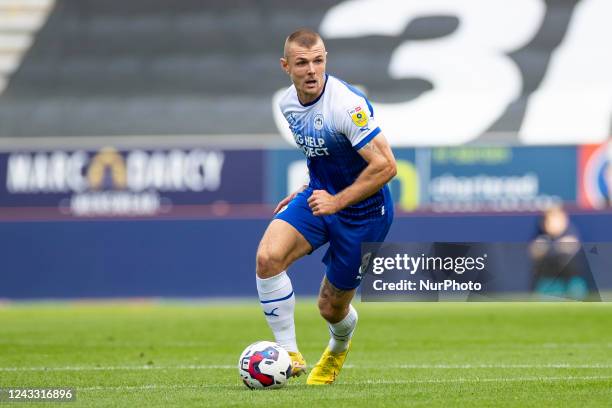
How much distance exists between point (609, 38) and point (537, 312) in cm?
731

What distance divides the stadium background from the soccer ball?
1115 cm

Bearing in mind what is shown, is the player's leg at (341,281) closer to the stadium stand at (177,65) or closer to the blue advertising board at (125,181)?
the blue advertising board at (125,181)

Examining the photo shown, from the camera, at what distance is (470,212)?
18422mm

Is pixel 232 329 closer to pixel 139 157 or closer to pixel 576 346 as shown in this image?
pixel 576 346

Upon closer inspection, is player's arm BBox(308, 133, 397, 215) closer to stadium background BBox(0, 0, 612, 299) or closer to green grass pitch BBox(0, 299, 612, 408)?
green grass pitch BBox(0, 299, 612, 408)

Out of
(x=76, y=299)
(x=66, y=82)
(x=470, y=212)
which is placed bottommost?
(x=76, y=299)

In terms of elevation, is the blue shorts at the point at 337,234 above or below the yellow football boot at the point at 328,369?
above

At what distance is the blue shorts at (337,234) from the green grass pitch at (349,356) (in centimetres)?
67

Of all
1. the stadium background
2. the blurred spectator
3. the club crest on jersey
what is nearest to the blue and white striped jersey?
the club crest on jersey

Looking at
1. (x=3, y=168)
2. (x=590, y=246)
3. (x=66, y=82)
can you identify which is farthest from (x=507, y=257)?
(x=66, y=82)

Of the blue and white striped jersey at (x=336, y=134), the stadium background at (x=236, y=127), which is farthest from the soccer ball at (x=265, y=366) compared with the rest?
the stadium background at (x=236, y=127)

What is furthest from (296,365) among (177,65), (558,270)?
(177,65)

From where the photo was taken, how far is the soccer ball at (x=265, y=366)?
23.2 ft

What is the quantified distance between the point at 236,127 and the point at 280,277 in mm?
14349
